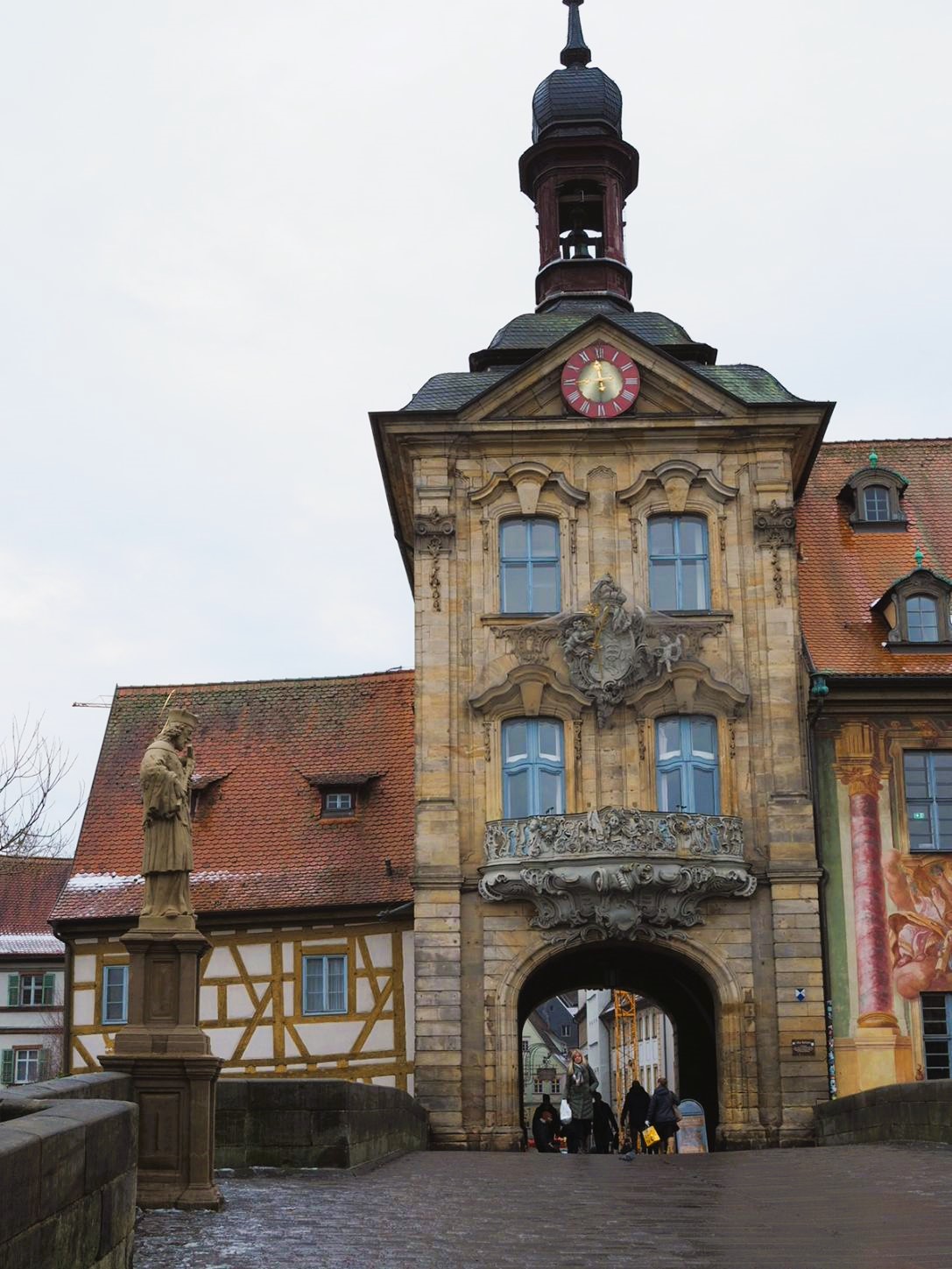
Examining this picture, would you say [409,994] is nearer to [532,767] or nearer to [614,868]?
[532,767]

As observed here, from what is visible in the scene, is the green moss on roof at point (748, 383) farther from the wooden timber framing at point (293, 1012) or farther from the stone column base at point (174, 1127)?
the stone column base at point (174, 1127)

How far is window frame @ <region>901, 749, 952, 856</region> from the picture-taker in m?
29.4

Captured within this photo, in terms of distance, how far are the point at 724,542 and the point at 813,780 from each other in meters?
4.14

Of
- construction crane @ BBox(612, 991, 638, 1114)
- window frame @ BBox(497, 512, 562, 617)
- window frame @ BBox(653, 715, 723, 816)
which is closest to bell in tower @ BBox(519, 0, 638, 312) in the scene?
window frame @ BBox(497, 512, 562, 617)

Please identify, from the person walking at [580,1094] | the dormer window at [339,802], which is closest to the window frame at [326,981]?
the dormer window at [339,802]

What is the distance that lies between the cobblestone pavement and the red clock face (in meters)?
14.5

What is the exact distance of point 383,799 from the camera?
112 feet

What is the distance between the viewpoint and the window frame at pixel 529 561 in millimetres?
30359

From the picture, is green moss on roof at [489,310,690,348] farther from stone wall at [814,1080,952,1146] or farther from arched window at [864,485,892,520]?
stone wall at [814,1080,952,1146]

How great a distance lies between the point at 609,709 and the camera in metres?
29.4

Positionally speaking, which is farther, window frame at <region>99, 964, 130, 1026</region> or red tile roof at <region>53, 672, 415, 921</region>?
red tile roof at <region>53, 672, 415, 921</region>

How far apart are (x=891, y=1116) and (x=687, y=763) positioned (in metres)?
8.10

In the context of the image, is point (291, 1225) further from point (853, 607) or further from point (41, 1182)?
point (853, 607)

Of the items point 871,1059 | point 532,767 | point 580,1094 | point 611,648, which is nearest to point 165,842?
point 580,1094
